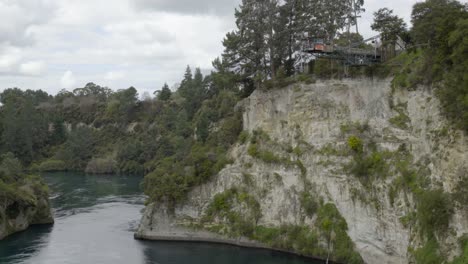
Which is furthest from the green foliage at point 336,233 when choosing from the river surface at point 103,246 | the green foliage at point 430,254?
→ the green foliage at point 430,254

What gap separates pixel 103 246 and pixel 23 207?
1435 centimetres

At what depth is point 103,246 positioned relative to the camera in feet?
156

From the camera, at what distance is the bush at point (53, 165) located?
10712cm

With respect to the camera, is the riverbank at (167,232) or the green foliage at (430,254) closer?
the green foliage at (430,254)

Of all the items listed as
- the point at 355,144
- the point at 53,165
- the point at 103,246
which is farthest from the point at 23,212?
the point at 53,165

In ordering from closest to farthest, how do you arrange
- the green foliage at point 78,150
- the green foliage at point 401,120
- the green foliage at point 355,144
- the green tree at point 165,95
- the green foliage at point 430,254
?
the green foliage at point 430,254
the green foliage at point 401,120
the green foliage at point 355,144
the green foliage at point 78,150
the green tree at point 165,95

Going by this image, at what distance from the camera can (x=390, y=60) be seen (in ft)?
143

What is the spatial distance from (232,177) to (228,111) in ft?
84.2

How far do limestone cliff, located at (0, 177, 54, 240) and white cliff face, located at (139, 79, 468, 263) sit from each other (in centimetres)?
1510

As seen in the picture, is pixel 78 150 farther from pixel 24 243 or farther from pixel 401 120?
pixel 401 120

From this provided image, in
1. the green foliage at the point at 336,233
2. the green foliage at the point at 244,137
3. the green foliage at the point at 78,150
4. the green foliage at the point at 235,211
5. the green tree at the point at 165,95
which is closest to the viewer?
the green foliage at the point at 336,233

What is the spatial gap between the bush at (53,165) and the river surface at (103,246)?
41142mm

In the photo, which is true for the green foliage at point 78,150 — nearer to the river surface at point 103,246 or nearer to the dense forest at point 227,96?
the dense forest at point 227,96

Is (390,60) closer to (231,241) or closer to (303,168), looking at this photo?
(303,168)
